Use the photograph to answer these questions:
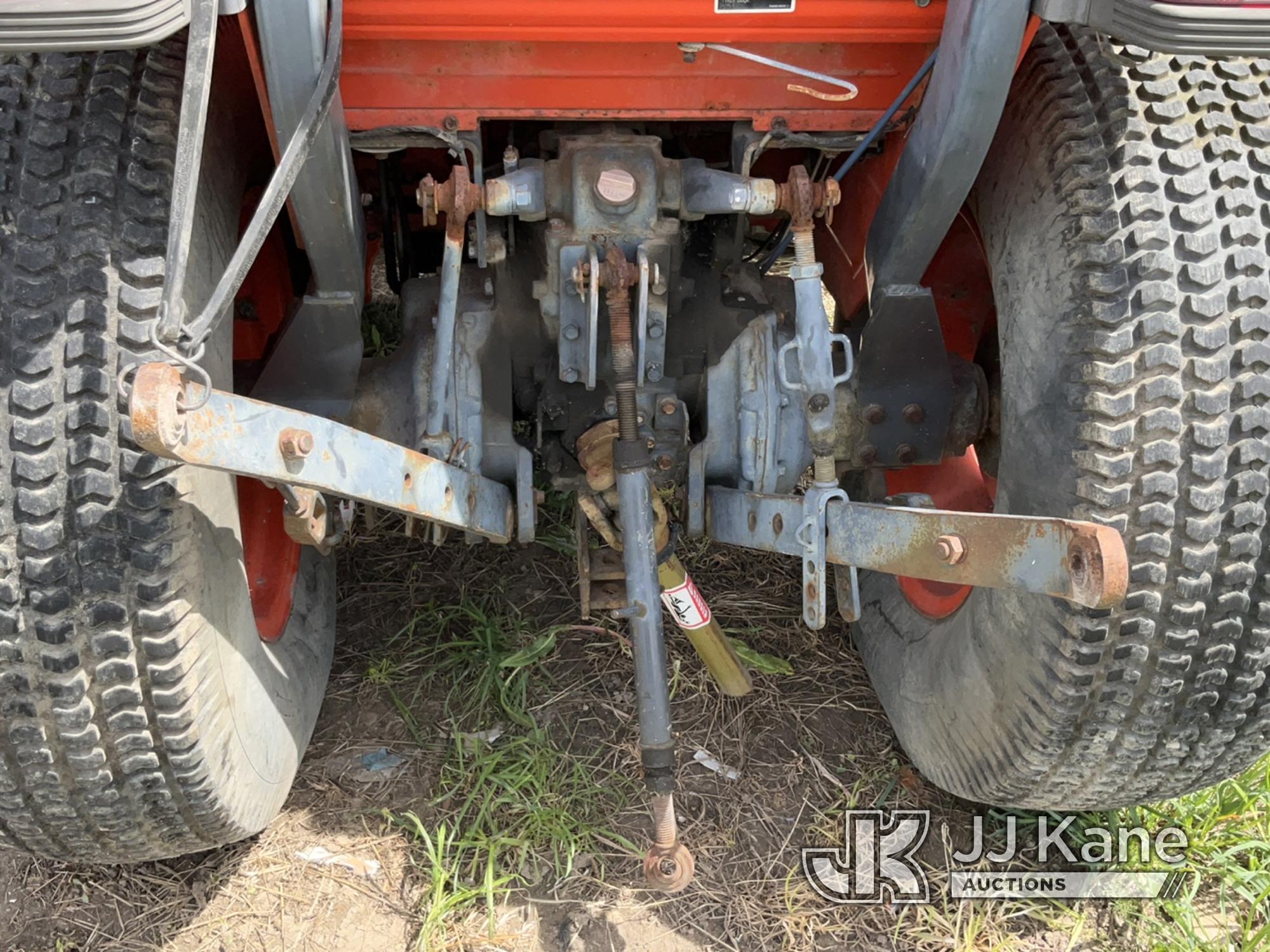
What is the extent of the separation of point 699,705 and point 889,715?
16.7 inches

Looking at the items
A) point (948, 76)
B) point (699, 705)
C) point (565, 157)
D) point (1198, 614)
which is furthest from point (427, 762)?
point (948, 76)

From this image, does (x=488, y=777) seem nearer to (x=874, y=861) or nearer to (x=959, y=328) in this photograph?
(x=874, y=861)

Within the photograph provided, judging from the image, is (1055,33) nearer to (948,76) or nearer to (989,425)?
(948,76)

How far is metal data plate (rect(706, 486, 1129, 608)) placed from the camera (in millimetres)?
1268

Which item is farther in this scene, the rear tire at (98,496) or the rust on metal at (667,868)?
the rust on metal at (667,868)

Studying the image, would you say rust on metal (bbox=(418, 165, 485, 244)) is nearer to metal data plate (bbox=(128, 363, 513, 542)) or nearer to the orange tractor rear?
the orange tractor rear

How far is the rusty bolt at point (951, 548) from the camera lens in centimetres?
150

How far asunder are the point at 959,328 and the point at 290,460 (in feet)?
5.26

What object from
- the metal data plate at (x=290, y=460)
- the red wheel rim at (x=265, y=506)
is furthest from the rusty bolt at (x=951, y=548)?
the red wheel rim at (x=265, y=506)

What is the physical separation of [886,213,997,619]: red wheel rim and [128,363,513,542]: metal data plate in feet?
3.38

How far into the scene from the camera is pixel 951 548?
1507 mm

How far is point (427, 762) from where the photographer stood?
238cm

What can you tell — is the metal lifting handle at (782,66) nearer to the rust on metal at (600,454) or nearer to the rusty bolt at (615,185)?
the rusty bolt at (615,185)

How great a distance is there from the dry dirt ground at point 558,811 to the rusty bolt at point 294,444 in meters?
1.06
